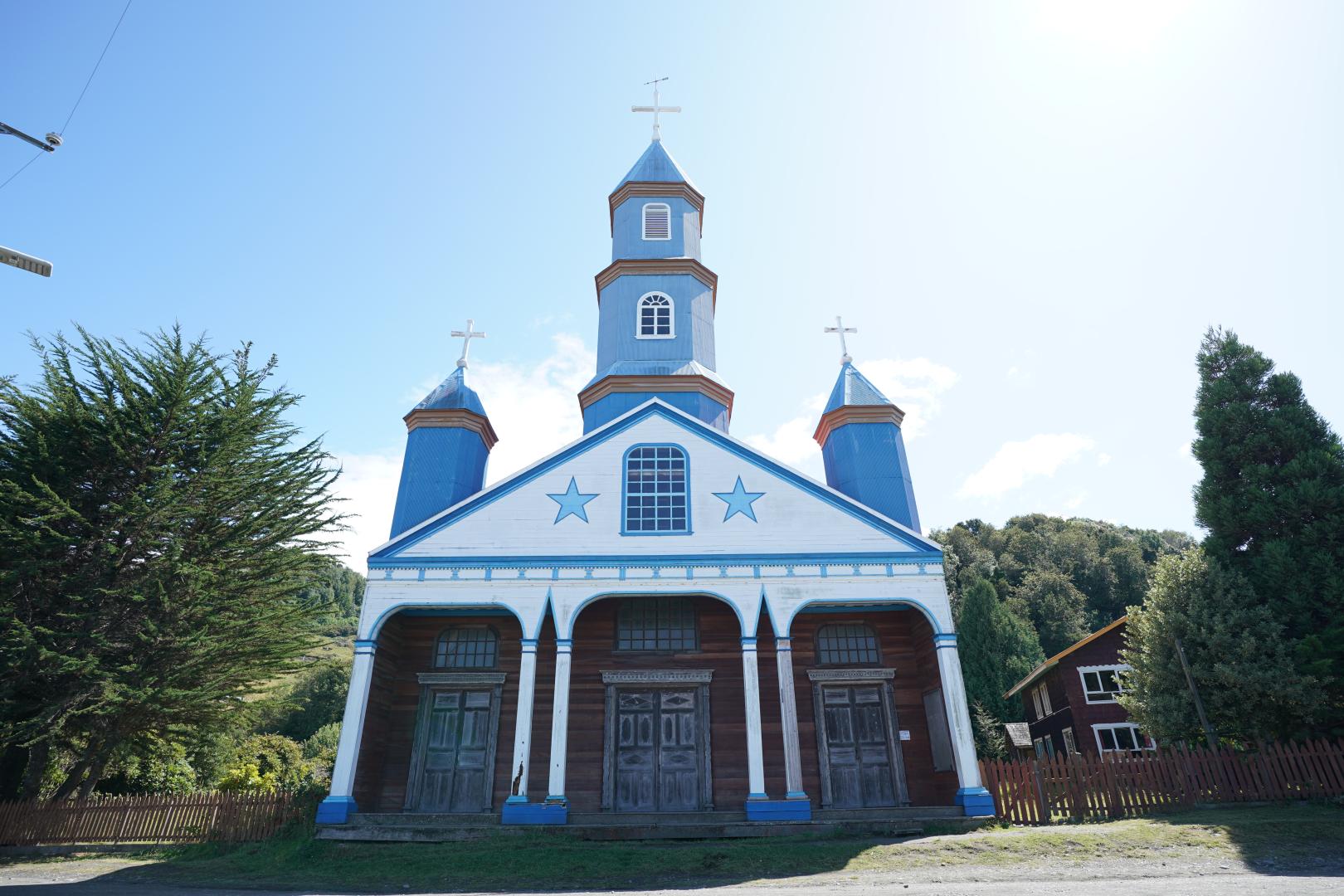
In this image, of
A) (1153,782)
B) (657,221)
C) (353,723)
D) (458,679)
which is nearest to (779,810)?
(1153,782)

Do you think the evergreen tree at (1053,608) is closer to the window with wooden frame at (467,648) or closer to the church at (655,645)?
the church at (655,645)

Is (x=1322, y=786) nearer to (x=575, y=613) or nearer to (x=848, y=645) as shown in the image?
(x=848, y=645)

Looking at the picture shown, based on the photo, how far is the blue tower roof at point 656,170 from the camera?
25.0m

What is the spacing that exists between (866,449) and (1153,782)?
28.9ft

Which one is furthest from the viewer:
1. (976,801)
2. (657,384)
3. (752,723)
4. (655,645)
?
(657,384)

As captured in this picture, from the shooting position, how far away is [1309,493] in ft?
53.1

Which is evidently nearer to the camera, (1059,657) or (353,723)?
(353,723)

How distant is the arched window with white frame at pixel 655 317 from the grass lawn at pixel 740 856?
45.6ft

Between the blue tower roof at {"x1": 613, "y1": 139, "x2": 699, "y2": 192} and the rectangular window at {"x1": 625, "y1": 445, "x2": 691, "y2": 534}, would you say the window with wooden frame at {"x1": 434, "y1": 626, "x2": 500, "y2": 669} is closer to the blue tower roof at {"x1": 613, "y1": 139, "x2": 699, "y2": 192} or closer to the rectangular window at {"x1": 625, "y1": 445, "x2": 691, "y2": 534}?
the rectangular window at {"x1": 625, "y1": 445, "x2": 691, "y2": 534}

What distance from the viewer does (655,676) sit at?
646 inches

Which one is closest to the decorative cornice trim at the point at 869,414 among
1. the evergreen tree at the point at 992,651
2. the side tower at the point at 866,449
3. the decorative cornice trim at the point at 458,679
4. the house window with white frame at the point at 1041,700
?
the side tower at the point at 866,449

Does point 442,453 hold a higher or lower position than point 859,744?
higher

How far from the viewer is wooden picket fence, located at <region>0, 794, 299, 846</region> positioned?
14.3 meters

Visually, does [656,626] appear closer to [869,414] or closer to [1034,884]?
[869,414]
